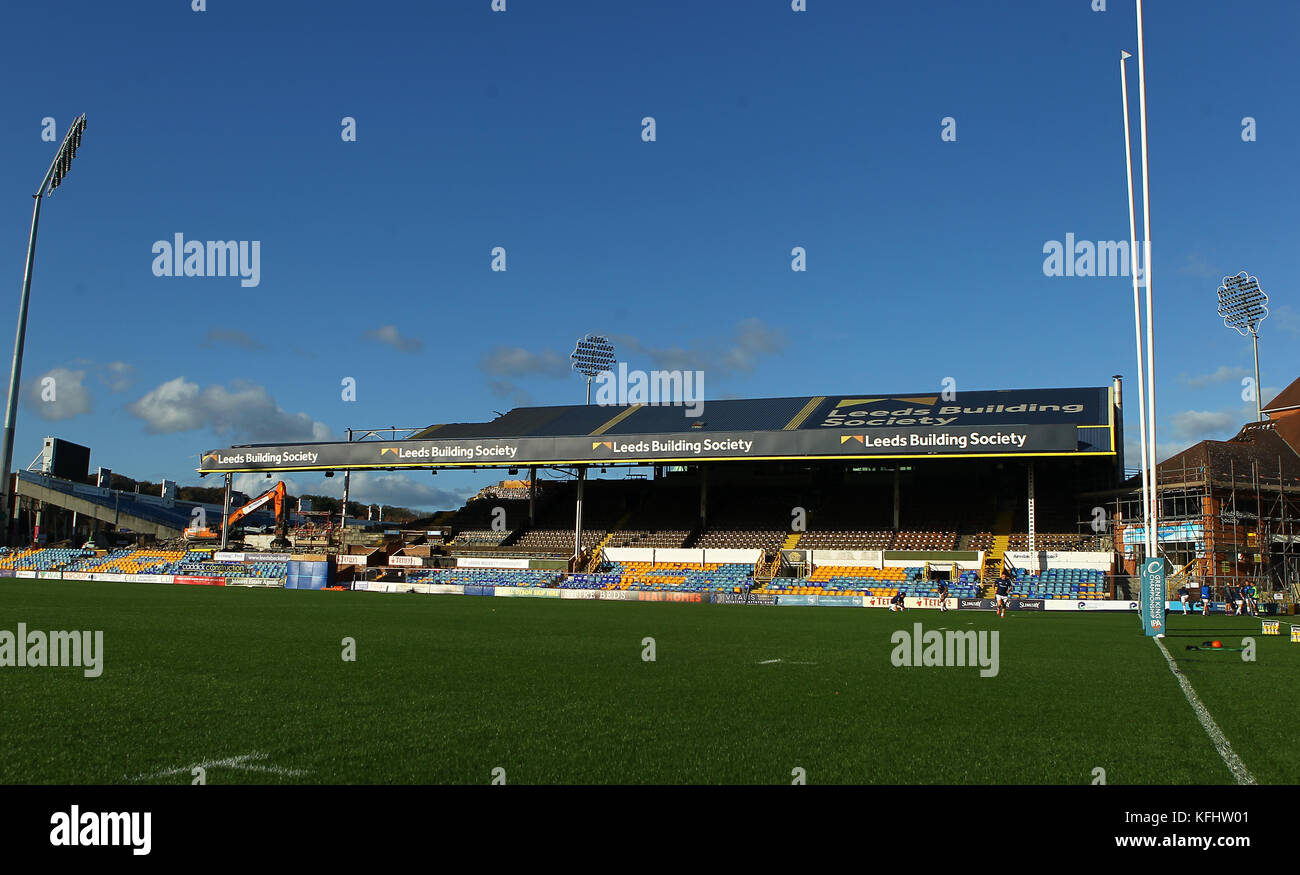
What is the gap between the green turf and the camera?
276 inches

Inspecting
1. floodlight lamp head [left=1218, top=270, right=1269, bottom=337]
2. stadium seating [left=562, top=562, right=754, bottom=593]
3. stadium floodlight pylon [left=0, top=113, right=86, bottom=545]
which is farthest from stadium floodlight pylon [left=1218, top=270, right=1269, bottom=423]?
stadium floodlight pylon [left=0, top=113, right=86, bottom=545]

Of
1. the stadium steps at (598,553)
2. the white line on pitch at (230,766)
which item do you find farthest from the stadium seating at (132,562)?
the white line on pitch at (230,766)

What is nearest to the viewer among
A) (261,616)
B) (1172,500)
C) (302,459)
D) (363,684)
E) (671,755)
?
(671,755)

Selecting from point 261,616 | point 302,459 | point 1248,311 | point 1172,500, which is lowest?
point 261,616

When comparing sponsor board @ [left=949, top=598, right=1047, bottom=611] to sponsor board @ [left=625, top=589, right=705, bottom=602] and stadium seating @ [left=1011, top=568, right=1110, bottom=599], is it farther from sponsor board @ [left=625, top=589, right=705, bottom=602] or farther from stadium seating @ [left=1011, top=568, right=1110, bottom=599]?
sponsor board @ [left=625, top=589, right=705, bottom=602]

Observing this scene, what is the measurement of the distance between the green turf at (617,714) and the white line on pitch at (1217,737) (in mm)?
90

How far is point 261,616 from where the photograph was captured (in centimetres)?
2486

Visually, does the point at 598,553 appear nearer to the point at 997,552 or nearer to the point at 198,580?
the point at 997,552

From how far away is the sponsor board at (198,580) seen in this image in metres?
56.8

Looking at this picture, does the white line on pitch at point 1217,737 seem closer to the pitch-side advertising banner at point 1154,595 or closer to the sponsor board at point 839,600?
the pitch-side advertising banner at point 1154,595

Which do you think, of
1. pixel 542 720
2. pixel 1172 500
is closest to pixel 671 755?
pixel 542 720

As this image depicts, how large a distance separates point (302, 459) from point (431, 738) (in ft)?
192
